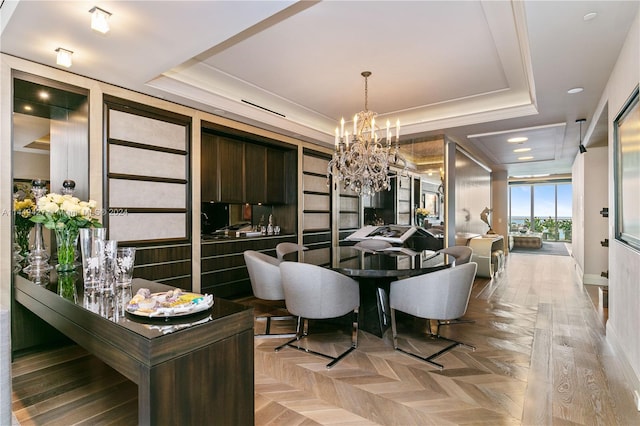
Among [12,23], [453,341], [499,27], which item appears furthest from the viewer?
[453,341]

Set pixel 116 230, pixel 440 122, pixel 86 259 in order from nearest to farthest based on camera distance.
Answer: pixel 86 259 < pixel 116 230 < pixel 440 122

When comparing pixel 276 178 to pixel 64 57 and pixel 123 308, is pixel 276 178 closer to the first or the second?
pixel 64 57

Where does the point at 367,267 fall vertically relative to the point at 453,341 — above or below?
above

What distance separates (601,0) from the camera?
6.47ft

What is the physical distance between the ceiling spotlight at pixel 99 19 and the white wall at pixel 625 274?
3.43 m

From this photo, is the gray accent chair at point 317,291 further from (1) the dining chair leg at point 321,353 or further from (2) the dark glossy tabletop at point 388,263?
(2) the dark glossy tabletop at point 388,263

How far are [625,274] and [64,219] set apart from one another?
4.31m

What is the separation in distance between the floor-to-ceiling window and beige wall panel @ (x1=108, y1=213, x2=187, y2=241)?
1422 centimetres

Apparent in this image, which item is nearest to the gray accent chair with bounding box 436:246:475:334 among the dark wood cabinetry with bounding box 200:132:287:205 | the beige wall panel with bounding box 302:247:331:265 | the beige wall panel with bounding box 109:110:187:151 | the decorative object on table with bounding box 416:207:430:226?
the beige wall panel with bounding box 302:247:331:265

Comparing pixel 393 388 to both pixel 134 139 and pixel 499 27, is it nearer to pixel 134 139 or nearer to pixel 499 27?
pixel 499 27

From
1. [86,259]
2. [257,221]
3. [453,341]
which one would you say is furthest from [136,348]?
[257,221]

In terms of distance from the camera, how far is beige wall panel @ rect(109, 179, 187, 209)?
3.47 m

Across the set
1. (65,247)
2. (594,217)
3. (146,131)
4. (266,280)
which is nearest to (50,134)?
(146,131)

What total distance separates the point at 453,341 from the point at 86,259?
3064 millimetres
